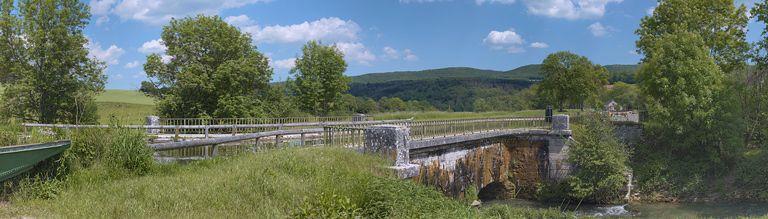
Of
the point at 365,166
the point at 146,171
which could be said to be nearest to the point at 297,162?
the point at 365,166

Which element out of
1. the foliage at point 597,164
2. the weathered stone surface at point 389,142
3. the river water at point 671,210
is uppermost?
the weathered stone surface at point 389,142

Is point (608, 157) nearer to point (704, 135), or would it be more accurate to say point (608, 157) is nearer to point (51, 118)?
point (704, 135)

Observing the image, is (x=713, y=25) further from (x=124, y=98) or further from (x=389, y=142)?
(x=124, y=98)

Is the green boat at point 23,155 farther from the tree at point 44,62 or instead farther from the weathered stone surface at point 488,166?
the tree at point 44,62

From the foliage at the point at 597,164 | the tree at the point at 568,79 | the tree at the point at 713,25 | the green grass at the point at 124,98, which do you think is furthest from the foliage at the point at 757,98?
the green grass at the point at 124,98

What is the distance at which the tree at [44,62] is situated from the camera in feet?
91.1

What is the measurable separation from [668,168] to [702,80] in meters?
4.59

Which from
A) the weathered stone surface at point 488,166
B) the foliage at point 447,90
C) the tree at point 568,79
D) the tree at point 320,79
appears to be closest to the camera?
the weathered stone surface at point 488,166

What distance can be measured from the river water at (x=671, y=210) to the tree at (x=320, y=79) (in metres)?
17.7

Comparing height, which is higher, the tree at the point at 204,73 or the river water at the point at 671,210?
the tree at the point at 204,73

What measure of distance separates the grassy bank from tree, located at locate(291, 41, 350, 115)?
96.2 feet

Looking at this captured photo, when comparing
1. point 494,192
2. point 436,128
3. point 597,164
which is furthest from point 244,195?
point 494,192

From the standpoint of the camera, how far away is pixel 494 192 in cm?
2725

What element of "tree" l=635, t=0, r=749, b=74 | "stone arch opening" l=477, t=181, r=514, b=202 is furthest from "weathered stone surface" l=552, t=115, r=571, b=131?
"tree" l=635, t=0, r=749, b=74
